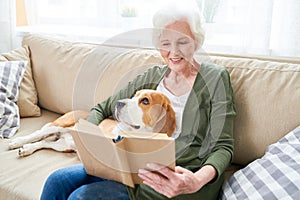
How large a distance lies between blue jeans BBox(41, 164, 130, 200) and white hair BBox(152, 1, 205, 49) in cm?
56

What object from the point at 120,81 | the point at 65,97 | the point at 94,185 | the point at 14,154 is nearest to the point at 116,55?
the point at 120,81

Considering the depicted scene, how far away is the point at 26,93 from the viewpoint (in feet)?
6.38

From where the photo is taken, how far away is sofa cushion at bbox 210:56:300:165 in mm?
1354

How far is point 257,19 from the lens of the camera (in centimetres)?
178

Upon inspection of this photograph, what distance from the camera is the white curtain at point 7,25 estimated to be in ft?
7.92

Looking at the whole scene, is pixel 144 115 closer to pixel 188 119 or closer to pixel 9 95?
pixel 188 119

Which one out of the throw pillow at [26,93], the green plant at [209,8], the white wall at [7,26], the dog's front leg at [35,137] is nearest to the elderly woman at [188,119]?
the dog's front leg at [35,137]

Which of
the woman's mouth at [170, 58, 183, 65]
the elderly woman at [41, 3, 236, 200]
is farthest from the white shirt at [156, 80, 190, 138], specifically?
the woman's mouth at [170, 58, 183, 65]

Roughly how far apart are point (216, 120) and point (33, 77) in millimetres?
1165

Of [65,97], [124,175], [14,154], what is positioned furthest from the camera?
[65,97]

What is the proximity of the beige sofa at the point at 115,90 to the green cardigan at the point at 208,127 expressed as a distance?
0.42 feet

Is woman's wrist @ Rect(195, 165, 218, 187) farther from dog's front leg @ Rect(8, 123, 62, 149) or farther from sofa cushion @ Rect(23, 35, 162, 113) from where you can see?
dog's front leg @ Rect(8, 123, 62, 149)

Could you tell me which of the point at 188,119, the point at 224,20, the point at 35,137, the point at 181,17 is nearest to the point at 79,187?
the point at 188,119

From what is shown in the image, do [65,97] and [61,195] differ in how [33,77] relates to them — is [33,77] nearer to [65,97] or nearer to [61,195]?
[65,97]
